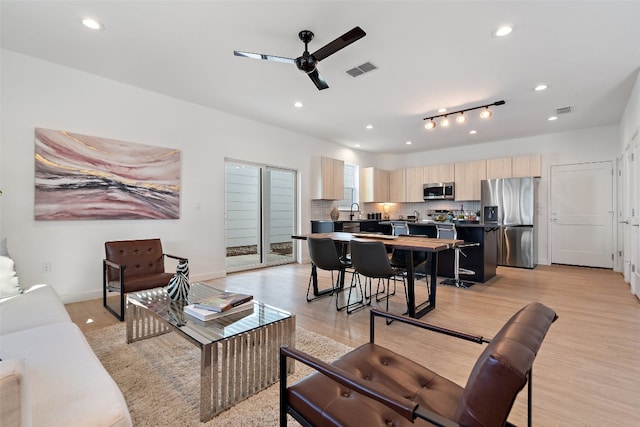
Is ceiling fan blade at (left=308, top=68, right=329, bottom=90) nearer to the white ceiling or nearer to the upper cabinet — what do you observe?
the white ceiling

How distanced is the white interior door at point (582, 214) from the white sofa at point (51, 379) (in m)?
7.75

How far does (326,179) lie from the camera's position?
6.73 meters

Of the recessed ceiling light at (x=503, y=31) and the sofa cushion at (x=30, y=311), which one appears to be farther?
the recessed ceiling light at (x=503, y=31)

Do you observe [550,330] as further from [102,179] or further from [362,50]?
[102,179]

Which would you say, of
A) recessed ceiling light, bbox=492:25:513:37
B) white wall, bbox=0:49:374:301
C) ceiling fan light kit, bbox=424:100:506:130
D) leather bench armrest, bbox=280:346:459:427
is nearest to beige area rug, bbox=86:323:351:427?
leather bench armrest, bbox=280:346:459:427

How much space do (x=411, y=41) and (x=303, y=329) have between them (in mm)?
2987

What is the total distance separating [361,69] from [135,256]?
3509mm

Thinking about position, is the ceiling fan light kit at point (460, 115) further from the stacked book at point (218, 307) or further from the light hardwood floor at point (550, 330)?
the stacked book at point (218, 307)

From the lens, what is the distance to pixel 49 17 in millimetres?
2613

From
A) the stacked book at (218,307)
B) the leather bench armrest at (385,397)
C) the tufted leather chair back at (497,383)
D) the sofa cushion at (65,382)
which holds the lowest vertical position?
the sofa cushion at (65,382)

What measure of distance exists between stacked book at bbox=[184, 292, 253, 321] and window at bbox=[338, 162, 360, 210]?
229 inches

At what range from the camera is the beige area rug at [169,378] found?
1613 mm

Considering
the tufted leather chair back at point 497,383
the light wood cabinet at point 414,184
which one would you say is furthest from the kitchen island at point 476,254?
the tufted leather chair back at point 497,383

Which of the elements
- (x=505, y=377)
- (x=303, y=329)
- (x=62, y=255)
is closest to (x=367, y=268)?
(x=303, y=329)
